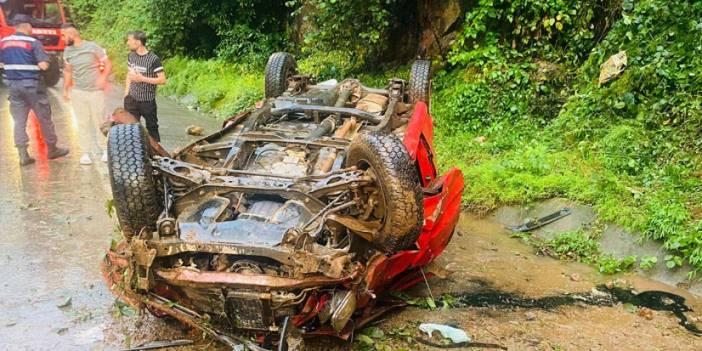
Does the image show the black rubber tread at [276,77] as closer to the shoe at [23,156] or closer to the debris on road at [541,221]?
the shoe at [23,156]

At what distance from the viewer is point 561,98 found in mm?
8625

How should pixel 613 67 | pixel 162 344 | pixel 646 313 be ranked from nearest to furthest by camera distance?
pixel 162 344 < pixel 646 313 < pixel 613 67

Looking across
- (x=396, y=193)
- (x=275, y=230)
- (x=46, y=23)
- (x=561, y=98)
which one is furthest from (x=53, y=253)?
(x=46, y=23)

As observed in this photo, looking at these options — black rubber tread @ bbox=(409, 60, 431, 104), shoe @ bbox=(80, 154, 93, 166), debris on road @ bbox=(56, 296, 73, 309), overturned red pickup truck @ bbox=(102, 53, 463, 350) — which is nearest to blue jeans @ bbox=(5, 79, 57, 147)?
shoe @ bbox=(80, 154, 93, 166)

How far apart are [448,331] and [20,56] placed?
6.43 meters

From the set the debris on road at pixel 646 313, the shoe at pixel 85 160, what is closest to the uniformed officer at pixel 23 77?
the shoe at pixel 85 160

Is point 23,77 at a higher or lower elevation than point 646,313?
higher

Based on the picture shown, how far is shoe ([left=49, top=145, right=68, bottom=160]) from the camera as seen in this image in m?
8.27

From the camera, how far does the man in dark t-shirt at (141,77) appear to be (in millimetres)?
7480

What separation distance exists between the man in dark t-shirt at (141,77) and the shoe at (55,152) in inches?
54.4

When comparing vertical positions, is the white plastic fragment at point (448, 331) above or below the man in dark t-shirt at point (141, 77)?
below

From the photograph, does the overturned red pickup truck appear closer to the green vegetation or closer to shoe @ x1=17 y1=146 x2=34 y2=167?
the green vegetation

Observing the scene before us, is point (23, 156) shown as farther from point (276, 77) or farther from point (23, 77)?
point (276, 77)

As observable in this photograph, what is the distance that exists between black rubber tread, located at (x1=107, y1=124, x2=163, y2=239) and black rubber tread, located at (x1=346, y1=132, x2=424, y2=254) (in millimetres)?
1475
